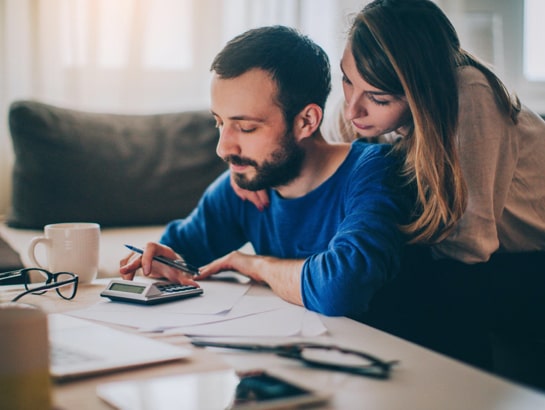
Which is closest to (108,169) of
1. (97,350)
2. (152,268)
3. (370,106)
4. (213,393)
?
(152,268)

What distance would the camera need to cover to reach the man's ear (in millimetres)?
1386

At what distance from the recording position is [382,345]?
31.0 inches

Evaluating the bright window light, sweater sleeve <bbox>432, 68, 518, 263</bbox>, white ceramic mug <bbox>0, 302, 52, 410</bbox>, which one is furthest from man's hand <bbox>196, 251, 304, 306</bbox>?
the bright window light

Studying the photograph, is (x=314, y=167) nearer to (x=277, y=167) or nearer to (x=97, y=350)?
(x=277, y=167)

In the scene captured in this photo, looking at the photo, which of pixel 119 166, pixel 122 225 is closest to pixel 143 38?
pixel 119 166

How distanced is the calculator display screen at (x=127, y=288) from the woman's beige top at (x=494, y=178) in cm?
62

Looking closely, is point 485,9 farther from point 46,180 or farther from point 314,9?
point 46,180

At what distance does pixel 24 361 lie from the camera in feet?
1.81

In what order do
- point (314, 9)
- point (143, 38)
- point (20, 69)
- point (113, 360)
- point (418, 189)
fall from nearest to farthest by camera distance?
point (113, 360) → point (418, 189) → point (20, 69) → point (143, 38) → point (314, 9)

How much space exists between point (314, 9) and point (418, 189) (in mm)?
2011

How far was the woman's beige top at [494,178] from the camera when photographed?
1273mm

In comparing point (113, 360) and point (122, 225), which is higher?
point (113, 360)

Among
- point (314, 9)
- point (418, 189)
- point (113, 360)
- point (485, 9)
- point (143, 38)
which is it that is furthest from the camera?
point (485, 9)

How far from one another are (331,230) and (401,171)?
19cm
